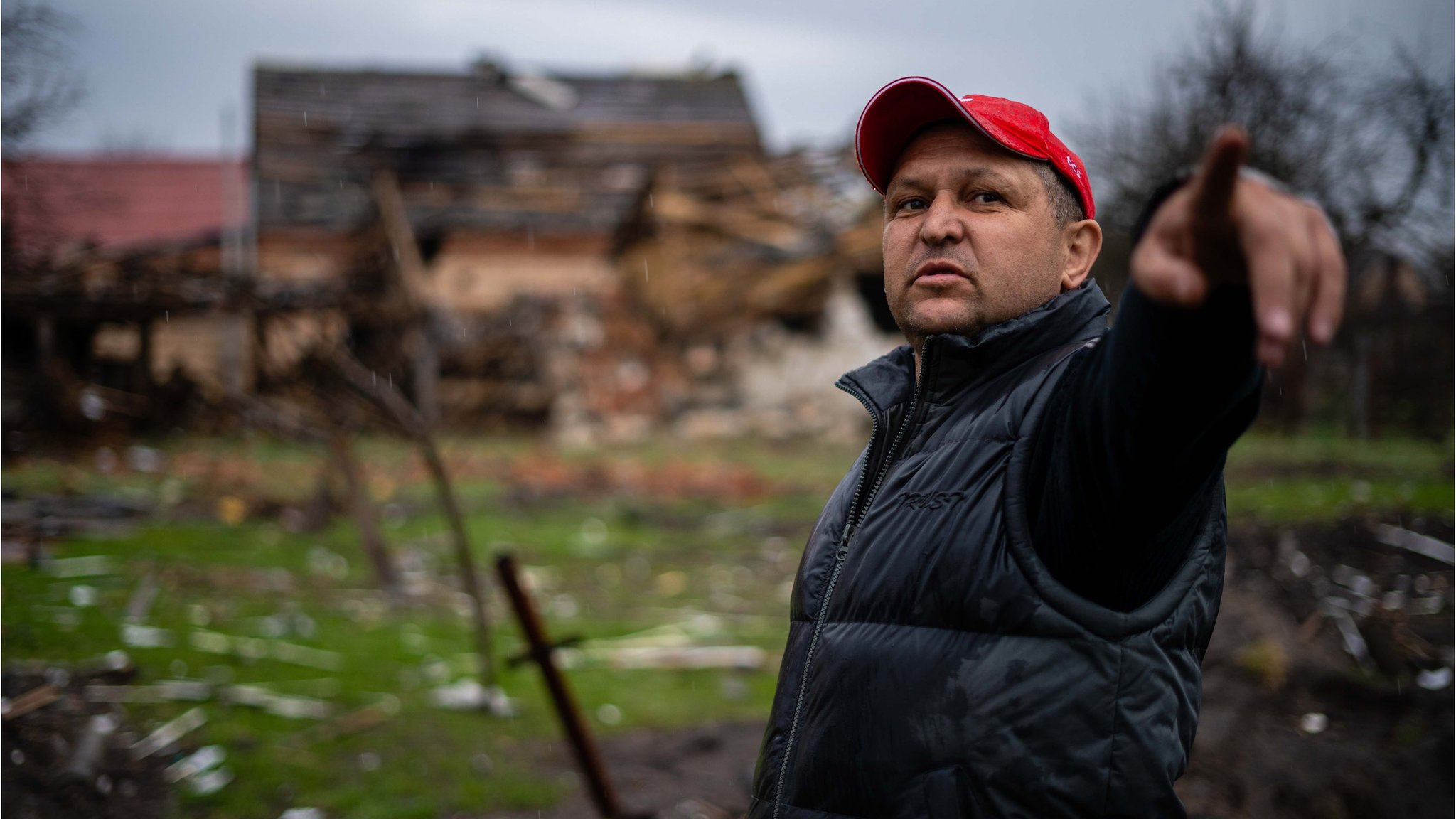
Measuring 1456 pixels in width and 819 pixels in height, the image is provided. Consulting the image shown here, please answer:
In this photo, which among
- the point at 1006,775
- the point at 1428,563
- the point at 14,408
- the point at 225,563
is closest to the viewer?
the point at 1006,775

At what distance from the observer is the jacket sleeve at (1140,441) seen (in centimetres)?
119

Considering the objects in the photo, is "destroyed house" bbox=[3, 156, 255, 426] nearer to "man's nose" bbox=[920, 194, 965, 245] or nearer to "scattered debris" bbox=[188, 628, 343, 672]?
"scattered debris" bbox=[188, 628, 343, 672]

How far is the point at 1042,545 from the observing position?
1446 millimetres

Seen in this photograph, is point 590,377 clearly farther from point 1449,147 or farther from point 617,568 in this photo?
point 1449,147

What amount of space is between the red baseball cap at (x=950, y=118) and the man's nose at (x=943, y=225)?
13 centimetres

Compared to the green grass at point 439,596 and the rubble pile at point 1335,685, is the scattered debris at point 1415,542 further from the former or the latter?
the green grass at point 439,596

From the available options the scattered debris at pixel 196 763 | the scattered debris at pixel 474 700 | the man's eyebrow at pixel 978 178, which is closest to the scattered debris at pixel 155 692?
the scattered debris at pixel 196 763

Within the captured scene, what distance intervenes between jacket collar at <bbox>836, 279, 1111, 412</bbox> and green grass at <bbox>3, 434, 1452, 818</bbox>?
145 inches

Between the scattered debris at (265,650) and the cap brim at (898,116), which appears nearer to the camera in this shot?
the cap brim at (898,116)

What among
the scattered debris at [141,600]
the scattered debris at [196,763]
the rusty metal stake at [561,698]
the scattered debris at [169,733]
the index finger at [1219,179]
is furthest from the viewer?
the scattered debris at [141,600]

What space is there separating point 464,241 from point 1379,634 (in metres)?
17.3

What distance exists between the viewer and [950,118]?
5.90 ft

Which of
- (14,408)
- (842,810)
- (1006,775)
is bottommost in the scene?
(14,408)

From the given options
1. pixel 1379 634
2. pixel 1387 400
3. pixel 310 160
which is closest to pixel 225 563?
pixel 1379 634
